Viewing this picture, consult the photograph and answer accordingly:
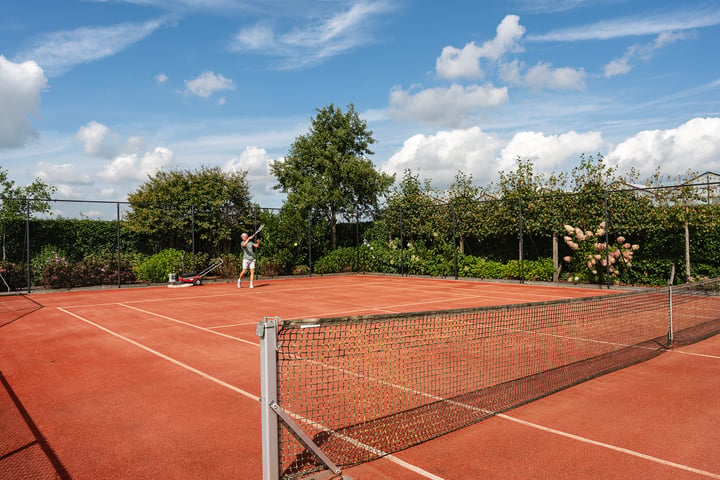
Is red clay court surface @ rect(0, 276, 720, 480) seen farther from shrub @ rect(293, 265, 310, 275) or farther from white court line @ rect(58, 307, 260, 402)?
shrub @ rect(293, 265, 310, 275)

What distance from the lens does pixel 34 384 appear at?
18.6 feet

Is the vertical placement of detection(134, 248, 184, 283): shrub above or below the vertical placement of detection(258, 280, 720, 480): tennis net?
above

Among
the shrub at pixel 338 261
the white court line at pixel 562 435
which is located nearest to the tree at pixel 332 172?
the shrub at pixel 338 261

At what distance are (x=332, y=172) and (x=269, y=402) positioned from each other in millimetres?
20512

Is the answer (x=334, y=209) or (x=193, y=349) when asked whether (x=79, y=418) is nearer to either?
(x=193, y=349)

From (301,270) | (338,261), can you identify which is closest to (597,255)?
(338,261)

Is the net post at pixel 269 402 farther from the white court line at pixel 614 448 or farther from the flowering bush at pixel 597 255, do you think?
the flowering bush at pixel 597 255

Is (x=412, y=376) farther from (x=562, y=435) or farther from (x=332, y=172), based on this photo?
(x=332, y=172)

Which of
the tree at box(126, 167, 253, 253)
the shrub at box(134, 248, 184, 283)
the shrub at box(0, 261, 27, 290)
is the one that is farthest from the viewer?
the tree at box(126, 167, 253, 253)

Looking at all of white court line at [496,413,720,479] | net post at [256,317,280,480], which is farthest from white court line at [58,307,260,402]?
white court line at [496,413,720,479]

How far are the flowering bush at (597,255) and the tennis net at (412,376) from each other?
21.2 ft

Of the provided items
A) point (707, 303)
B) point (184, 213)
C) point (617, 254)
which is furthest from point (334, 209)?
point (707, 303)

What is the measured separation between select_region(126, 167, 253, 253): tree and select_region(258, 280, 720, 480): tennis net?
14.2 m

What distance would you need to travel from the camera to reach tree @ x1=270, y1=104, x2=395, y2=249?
2314 centimetres
